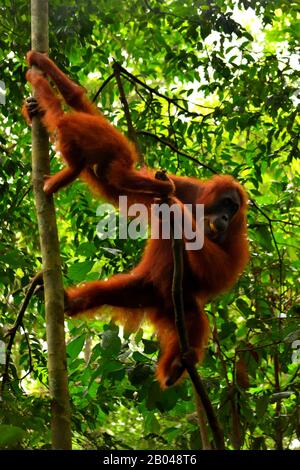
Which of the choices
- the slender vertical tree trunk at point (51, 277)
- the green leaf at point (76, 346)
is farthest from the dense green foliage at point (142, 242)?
the slender vertical tree trunk at point (51, 277)

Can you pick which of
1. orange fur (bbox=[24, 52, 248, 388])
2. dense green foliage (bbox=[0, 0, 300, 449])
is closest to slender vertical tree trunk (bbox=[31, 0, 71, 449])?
orange fur (bbox=[24, 52, 248, 388])

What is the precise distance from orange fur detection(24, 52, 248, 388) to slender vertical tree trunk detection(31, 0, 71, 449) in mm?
85

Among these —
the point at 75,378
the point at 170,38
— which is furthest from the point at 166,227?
the point at 170,38

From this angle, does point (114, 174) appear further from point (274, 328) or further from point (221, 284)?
point (274, 328)

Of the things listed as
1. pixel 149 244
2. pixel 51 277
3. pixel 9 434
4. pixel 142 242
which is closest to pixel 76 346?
pixel 149 244

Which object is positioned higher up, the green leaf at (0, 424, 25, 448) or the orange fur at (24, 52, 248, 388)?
the orange fur at (24, 52, 248, 388)

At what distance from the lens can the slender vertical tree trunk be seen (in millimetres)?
2439

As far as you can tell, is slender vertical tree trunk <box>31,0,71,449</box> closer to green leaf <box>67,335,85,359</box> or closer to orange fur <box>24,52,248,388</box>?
orange fur <box>24,52,248,388</box>

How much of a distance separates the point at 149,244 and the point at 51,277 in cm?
115

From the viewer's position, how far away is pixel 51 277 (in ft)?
8.71

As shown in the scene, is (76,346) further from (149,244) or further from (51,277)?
(51,277)

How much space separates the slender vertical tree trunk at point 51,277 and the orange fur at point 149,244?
85 mm

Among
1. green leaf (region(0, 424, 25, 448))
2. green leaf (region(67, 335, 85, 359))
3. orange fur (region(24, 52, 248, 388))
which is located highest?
orange fur (region(24, 52, 248, 388))

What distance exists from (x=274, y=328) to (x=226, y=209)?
2.31ft
